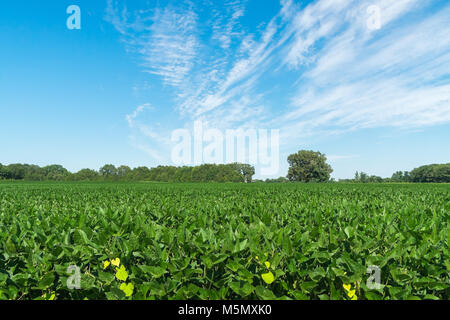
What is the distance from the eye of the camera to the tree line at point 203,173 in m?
103

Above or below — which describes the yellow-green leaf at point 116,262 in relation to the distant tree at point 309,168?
below

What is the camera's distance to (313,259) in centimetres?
238

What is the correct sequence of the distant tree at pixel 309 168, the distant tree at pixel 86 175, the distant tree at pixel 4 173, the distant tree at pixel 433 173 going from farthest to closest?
the distant tree at pixel 4 173
the distant tree at pixel 86 175
the distant tree at pixel 433 173
the distant tree at pixel 309 168

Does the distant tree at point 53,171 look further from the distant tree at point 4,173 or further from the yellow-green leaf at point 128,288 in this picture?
the yellow-green leaf at point 128,288

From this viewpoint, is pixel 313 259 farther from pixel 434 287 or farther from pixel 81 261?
pixel 81 261

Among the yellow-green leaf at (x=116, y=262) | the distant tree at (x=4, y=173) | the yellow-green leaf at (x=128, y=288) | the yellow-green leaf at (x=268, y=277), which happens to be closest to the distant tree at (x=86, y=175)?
the distant tree at (x=4, y=173)

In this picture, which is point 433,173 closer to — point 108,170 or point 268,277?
point 268,277

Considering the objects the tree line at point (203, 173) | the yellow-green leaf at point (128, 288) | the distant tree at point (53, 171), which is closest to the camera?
the yellow-green leaf at point (128, 288)

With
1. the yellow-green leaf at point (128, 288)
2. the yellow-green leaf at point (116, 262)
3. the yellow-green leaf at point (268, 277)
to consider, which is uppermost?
the yellow-green leaf at point (116, 262)

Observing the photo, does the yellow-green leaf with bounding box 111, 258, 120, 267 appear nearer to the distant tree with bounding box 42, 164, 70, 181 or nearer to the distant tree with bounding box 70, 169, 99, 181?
the distant tree with bounding box 70, 169, 99, 181

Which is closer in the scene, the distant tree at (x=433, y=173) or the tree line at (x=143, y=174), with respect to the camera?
the distant tree at (x=433, y=173)
